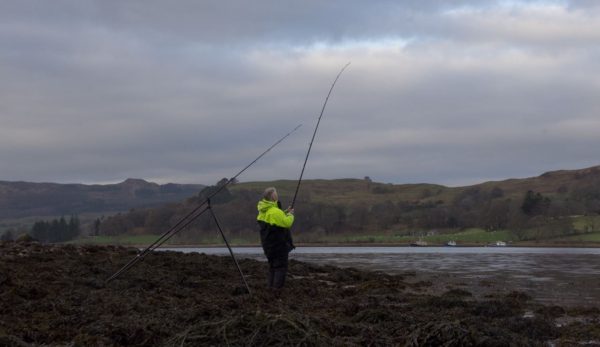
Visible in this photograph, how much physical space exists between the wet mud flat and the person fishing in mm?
477

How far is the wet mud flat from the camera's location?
6.62 metres

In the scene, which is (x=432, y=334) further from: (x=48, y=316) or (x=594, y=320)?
(x=48, y=316)

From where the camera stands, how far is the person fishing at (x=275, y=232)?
11766 mm

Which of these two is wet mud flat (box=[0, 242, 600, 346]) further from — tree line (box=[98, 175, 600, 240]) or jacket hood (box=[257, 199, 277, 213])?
tree line (box=[98, 175, 600, 240])

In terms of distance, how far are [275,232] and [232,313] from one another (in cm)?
422

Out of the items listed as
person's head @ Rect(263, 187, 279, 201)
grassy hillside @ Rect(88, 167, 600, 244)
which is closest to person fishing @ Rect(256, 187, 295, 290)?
person's head @ Rect(263, 187, 279, 201)

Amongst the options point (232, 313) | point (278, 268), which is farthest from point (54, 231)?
point (232, 313)

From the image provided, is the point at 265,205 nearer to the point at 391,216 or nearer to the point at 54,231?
the point at 54,231

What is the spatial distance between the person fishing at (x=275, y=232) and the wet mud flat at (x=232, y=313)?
477mm

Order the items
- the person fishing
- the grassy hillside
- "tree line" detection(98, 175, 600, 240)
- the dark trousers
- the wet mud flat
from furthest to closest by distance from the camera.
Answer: "tree line" detection(98, 175, 600, 240)
the grassy hillside
the dark trousers
the person fishing
the wet mud flat

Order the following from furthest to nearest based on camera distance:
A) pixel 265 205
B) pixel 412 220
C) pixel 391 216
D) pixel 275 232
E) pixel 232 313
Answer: pixel 391 216 → pixel 412 220 → pixel 265 205 → pixel 275 232 → pixel 232 313

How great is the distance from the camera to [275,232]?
11.9 m

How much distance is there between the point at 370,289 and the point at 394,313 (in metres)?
4.96

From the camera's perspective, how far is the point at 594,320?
943 cm
